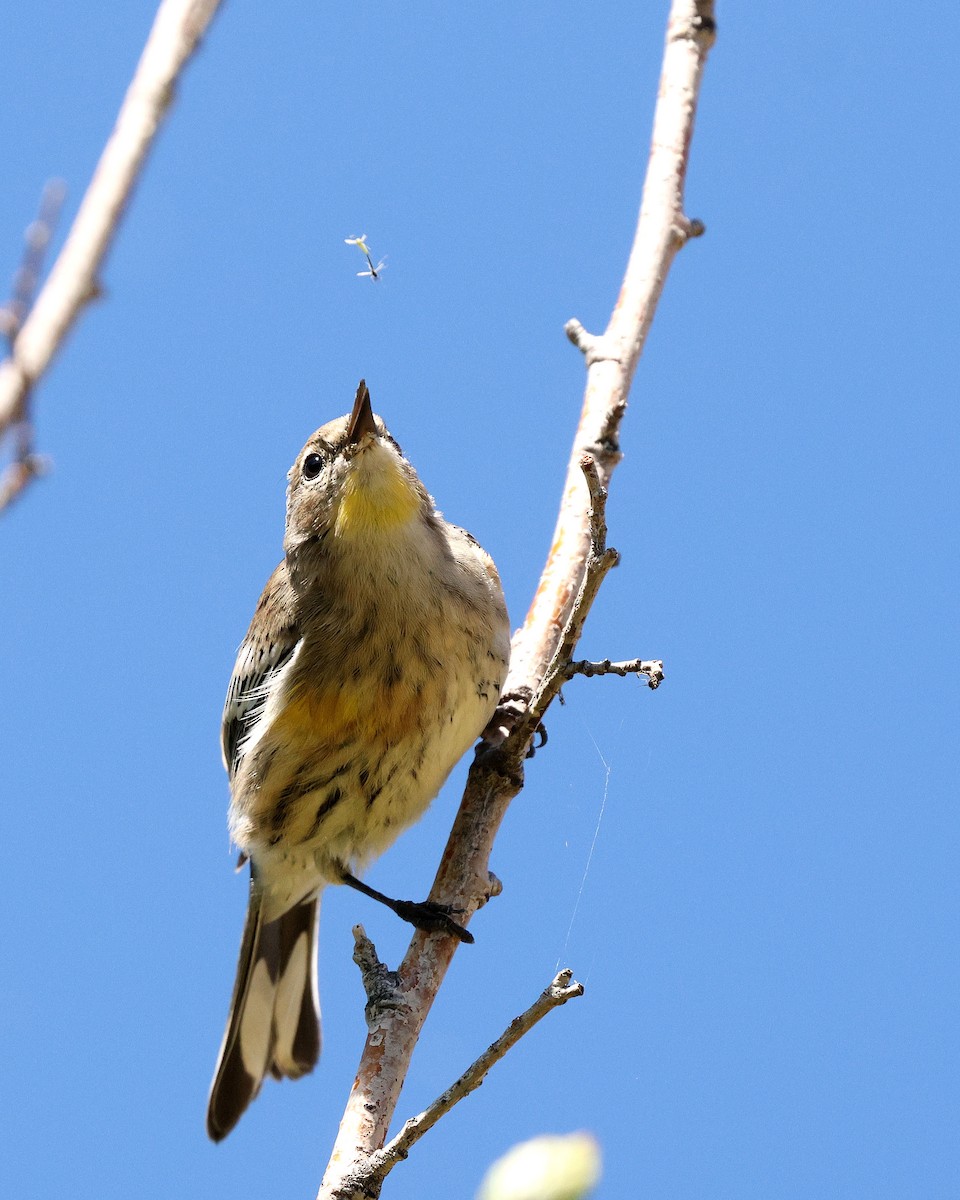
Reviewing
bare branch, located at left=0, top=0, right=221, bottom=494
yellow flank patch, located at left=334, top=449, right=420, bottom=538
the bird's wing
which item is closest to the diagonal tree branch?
yellow flank patch, located at left=334, top=449, right=420, bottom=538

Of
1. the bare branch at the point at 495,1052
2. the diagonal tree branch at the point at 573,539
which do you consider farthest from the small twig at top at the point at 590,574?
the bare branch at the point at 495,1052

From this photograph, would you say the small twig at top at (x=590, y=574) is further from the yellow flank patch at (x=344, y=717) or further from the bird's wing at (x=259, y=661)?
the bird's wing at (x=259, y=661)

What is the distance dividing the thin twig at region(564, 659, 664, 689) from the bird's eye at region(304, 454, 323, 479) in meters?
1.77

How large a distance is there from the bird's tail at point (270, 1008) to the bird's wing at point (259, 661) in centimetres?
67

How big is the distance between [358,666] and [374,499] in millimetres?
640

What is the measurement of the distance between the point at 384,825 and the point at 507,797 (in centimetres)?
75

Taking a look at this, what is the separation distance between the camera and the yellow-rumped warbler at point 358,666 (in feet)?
15.8

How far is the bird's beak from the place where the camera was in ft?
15.7

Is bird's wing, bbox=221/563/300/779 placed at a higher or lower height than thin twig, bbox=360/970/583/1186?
higher

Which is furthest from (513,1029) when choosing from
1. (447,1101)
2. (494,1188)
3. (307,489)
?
(307,489)

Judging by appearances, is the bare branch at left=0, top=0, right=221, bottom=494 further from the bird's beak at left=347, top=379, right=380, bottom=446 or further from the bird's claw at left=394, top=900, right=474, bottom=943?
the bird's beak at left=347, top=379, right=380, bottom=446

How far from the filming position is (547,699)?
3908mm

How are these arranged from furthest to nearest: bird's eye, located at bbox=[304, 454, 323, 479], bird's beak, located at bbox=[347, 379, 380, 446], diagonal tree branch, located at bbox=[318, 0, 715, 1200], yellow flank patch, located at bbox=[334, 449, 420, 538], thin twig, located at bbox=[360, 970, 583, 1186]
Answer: bird's eye, located at bbox=[304, 454, 323, 479] → yellow flank patch, located at bbox=[334, 449, 420, 538] → bird's beak, located at bbox=[347, 379, 380, 446] → diagonal tree branch, located at bbox=[318, 0, 715, 1200] → thin twig, located at bbox=[360, 970, 583, 1186]

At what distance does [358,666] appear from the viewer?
4.91 m
